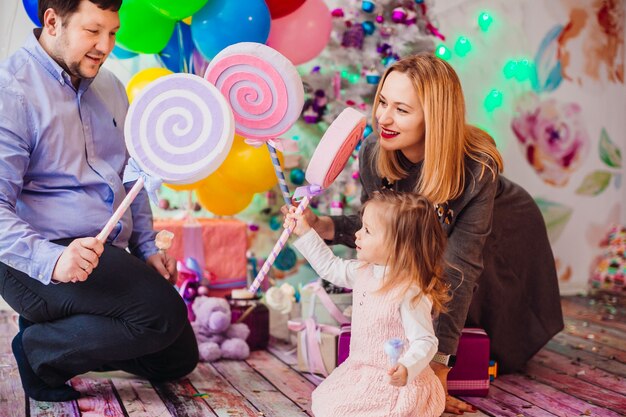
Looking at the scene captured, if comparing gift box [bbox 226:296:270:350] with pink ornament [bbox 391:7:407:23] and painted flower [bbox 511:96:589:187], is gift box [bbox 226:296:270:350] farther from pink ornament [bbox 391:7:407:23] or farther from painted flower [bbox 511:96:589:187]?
painted flower [bbox 511:96:589:187]

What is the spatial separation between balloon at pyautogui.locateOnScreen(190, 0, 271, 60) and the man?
680 millimetres

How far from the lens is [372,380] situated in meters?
1.98

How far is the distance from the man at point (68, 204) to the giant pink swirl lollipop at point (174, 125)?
0.25 metres

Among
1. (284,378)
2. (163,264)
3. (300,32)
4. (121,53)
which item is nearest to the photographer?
(163,264)

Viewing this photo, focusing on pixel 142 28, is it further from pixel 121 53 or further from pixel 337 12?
pixel 337 12

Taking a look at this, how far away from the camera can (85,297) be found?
2139mm

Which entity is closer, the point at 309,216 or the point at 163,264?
the point at 309,216

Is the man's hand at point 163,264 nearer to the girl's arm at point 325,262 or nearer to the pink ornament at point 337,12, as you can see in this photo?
the girl's arm at point 325,262

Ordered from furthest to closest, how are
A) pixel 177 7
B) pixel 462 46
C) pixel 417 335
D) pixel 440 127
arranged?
1. pixel 462 46
2. pixel 177 7
3. pixel 440 127
4. pixel 417 335

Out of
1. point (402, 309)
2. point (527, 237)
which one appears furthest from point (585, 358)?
point (402, 309)

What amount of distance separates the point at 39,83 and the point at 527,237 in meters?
1.73

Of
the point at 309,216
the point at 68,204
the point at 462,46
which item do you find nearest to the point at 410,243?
the point at 309,216

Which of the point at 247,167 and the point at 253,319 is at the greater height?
the point at 247,167

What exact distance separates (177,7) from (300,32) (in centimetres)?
57
